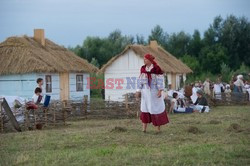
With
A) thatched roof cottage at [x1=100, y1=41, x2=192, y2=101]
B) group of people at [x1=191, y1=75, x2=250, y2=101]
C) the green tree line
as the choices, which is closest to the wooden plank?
group of people at [x1=191, y1=75, x2=250, y2=101]

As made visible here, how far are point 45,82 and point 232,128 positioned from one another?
16202 millimetres

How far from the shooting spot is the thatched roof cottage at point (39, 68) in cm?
2636

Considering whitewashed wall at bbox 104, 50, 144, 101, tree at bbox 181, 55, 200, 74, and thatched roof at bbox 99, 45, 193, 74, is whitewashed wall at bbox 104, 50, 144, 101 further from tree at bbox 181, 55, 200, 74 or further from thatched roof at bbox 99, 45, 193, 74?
tree at bbox 181, 55, 200, 74

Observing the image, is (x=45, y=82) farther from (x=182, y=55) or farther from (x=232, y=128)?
(x=182, y=55)

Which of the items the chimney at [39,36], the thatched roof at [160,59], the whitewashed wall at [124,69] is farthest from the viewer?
the whitewashed wall at [124,69]

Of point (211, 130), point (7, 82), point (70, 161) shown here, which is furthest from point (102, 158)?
point (7, 82)

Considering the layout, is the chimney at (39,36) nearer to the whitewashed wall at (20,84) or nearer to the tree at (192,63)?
the whitewashed wall at (20,84)

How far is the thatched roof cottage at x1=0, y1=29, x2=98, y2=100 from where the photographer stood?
86.5ft

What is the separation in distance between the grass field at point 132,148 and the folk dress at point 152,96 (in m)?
0.46

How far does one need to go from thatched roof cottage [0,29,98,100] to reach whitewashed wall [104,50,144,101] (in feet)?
21.5

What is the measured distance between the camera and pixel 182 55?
198ft

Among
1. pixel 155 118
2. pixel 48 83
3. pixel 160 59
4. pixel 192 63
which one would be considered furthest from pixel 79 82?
pixel 192 63

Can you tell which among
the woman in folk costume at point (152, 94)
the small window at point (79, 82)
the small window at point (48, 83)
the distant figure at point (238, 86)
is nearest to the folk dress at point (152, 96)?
the woman in folk costume at point (152, 94)

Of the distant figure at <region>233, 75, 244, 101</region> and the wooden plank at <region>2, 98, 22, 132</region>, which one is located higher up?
the distant figure at <region>233, 75, 244, 101</region>
